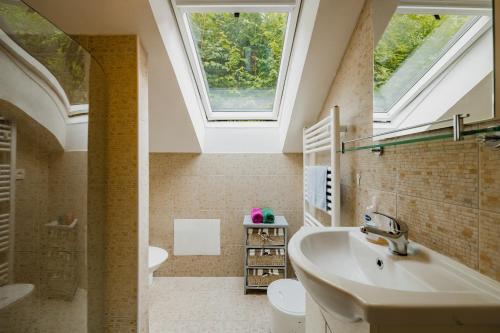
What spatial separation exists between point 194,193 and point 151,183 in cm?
46

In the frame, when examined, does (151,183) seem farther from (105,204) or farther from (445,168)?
(445,168)

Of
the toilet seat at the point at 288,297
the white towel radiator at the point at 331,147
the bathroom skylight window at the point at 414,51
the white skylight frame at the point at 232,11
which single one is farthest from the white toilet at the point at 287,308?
the white skylight frame at the point at 232,11

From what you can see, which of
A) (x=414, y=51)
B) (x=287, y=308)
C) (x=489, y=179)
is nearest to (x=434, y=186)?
(x=489, y=179)

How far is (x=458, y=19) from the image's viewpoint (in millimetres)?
643

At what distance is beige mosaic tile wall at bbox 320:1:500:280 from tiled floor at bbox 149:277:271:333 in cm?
119

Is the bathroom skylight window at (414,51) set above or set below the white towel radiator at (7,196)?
above

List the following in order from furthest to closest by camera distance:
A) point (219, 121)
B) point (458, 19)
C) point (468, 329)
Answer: point (219, 121) → point (458, 19) → point (468, 329)

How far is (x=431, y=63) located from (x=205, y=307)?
7.06 feet

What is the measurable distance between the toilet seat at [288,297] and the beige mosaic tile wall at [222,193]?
0.80m

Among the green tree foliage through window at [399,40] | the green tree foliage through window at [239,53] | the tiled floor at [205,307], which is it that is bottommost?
the tiled floor at [205,307]

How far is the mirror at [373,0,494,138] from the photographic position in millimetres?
579

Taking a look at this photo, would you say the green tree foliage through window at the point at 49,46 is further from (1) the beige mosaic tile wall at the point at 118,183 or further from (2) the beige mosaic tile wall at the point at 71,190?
(2) the beige mosaic tile wall at the point at 71,190

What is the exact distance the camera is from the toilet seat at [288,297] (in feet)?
4.52

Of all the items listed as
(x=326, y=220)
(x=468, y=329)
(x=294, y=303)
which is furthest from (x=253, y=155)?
(x=468, y=329)
